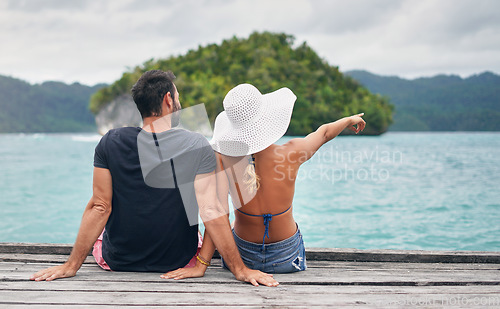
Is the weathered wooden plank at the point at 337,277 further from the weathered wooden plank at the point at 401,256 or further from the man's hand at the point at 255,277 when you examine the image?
the weathered wooden plank at the point at 401,256

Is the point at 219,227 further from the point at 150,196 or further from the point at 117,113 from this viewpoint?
the point at 117,113

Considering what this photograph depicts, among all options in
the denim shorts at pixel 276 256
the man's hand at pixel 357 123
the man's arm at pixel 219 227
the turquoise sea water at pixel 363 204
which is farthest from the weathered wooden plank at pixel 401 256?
the turquoise sea water at pixel 363 204

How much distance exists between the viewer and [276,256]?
7.33 ft

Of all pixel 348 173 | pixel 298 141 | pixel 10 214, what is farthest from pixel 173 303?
pixel 348 173

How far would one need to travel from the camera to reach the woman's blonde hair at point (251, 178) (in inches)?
81.4

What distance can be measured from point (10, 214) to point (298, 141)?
11.9 m

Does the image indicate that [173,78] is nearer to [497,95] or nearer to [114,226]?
[114,226]

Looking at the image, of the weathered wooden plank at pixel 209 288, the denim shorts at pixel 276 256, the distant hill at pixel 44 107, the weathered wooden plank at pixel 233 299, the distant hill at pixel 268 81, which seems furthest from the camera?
the distant hill at pixel 44 107

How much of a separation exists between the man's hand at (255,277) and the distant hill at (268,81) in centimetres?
3666

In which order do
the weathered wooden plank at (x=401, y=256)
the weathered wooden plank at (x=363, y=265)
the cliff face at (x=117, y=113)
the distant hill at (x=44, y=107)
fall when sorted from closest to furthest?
the weathered wooden plank at (x=363, y=265) < the weathered wooden plank at (x=401, y=256) < the cliff face at (x=117, y=113) < the distant hill at (x=44, y=107)

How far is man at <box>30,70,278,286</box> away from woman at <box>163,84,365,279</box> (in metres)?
0.12

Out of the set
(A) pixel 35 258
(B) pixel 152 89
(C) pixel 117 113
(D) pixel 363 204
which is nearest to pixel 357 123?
(B) pixel 152 89

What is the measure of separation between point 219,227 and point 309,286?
0.49 meters

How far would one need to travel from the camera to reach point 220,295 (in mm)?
→ 1849
